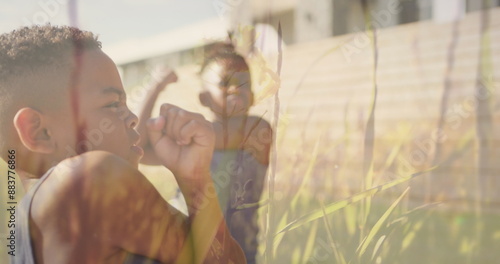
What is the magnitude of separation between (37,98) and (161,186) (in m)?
0.24

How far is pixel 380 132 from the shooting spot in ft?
5.27

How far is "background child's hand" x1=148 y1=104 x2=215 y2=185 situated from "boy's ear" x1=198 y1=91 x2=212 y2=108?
80mm

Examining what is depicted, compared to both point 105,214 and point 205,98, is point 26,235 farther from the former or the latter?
point 205,98

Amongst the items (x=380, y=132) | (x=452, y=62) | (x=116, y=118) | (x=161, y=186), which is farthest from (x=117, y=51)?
(x=452, y=62)

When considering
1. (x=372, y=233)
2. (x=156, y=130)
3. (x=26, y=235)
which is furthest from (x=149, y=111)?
(x=372, y=233)

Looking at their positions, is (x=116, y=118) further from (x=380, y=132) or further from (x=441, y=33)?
(x=441, y=33)

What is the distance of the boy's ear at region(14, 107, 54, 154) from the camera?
81cm

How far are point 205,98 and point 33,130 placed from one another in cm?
31

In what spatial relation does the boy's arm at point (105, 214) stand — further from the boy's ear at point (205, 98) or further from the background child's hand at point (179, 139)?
the boy's ear at point (205, 98)

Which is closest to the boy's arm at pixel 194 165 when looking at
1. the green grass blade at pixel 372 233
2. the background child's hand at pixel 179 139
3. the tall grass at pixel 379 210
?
the background child's hand at pixel 179 139

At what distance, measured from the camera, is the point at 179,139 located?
856mm

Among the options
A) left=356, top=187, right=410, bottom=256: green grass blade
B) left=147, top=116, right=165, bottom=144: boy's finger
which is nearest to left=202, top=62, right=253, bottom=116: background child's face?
left=147, top=116, right=165, bottom=144: boy's finger

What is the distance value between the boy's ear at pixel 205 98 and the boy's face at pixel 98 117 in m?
0.15

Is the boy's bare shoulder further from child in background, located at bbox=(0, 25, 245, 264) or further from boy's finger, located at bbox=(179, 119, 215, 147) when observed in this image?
boy's finger, located at bbox=(179, 119, 215, 147)
